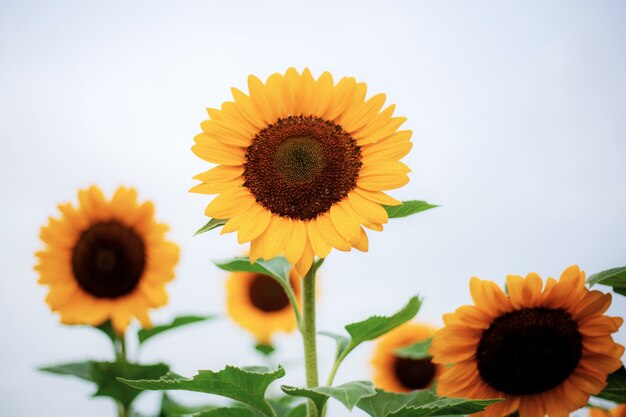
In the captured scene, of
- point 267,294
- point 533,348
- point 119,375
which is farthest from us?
point 267,294

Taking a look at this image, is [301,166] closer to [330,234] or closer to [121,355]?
[330,234]

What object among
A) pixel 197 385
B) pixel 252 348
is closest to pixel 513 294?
pixel 197 385

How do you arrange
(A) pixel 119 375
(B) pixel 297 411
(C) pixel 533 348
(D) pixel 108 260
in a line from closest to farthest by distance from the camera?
1. (C) pixel 533 348
2. (B) pixel 297 411
3. (A) pixel 119 375
4. (D) pixel 108 260

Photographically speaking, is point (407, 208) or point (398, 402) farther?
point (398, 402)

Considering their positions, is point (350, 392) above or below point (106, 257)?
below

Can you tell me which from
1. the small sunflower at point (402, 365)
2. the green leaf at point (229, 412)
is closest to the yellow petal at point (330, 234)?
the green leaf at point (229, 412)

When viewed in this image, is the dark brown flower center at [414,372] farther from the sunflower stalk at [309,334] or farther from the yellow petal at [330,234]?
the yellow petal at [330,234]

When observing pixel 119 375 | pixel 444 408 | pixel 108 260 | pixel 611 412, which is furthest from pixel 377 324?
pixel 108 260

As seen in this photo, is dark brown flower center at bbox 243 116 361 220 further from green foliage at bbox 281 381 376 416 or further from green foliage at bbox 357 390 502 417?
green foliage at bbox 357 390 502 417
